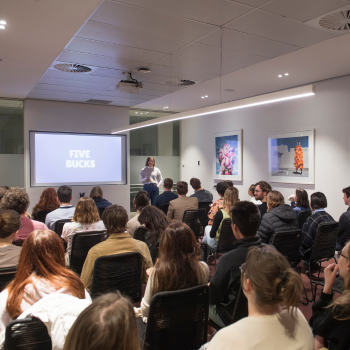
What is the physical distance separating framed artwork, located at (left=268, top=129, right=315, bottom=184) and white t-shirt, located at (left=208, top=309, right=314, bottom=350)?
558cm

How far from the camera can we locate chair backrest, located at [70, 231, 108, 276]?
3.03 metres

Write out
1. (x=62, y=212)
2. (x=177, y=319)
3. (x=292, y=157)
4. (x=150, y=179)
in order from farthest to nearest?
1. (x=150, y=179)
2. (x=292, y=157)
3. (x=62, y=212)
4. (x=177, y=319)

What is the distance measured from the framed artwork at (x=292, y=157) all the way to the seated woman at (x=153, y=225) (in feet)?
14.0

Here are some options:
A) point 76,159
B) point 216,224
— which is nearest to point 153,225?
point 216,224

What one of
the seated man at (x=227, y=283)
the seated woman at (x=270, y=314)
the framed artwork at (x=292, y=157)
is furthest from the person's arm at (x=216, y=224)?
the framed artwork at (x=292, y=157)

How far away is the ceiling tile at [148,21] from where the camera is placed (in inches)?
123

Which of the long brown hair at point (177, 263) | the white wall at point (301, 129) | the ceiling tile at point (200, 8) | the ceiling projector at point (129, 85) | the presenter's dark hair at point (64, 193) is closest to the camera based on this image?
the long brown hair at point (177, 263)

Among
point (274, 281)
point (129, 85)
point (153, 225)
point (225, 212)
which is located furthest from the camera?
point (129, 85)

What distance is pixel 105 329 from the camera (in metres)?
0.74

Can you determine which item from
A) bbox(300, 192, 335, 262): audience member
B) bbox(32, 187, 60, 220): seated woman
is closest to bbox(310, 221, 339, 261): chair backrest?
bbox(300, 192, 335, 262): audience member

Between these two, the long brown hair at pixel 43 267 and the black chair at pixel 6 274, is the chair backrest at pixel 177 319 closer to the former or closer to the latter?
the long brown hair at pixel 43 267

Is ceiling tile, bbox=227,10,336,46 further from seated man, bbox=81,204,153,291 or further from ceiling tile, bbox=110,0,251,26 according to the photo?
seated man, bbox=81,204,153,291

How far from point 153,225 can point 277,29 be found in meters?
2.57

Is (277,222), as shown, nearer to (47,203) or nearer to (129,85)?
(47,203)
